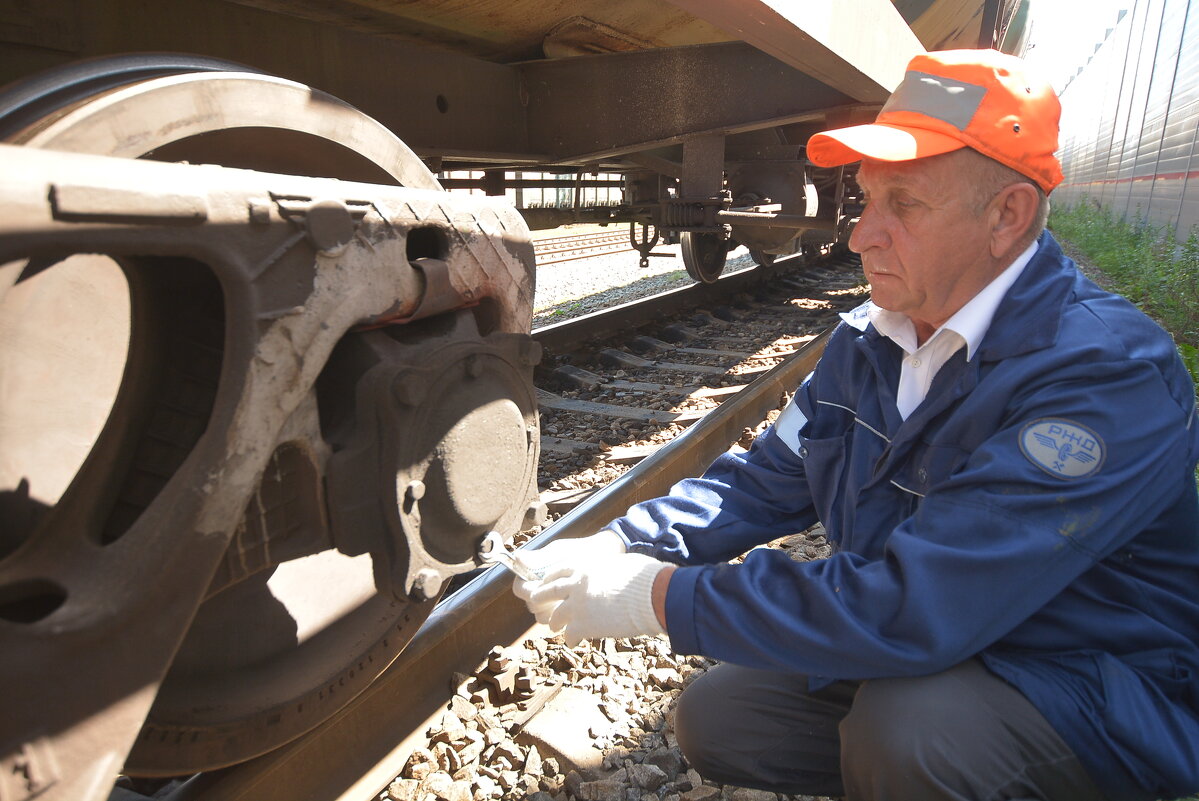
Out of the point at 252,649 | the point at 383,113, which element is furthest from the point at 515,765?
the point at 383,113

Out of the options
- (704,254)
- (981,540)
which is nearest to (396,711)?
(981,540)

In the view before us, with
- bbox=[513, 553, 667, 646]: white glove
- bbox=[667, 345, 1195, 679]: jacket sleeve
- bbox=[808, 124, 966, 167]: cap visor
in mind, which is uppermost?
bbox=[808, 124, 966, 167]: cap visor

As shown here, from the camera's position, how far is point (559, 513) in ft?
10.7

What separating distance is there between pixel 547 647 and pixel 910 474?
1.25 meters

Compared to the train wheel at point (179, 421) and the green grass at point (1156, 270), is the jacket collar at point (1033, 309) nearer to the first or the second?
the train wheel at point (179, 421)

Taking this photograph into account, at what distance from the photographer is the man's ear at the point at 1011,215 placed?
1.58 m

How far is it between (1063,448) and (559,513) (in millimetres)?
2127

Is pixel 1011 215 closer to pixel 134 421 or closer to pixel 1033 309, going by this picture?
pixel 1033 309

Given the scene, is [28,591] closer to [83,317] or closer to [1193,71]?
[83,317]

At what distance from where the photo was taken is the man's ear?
62.2 inches

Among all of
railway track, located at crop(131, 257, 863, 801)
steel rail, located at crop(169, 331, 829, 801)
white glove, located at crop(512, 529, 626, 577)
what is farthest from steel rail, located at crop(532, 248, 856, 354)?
white glove, located at crop(512, 529, 626, 577)

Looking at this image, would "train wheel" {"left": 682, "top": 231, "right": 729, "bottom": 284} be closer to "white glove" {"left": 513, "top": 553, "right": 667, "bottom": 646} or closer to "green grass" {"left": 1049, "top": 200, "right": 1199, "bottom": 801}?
"green grass" {"left": 1049, "top": 200, "right": 1199, "bottom": 801}

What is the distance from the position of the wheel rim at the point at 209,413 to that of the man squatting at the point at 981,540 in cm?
51

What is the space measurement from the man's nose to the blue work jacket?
0.91 feet
